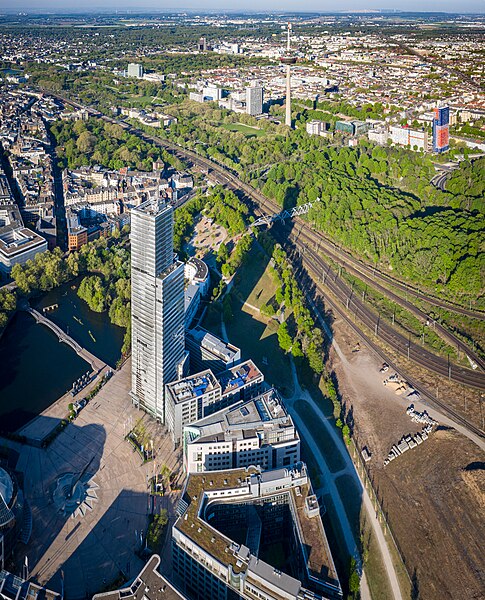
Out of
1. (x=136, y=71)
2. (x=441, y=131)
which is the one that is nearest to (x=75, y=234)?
(x=441, y=131)

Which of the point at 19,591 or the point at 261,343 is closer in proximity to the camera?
the point at 19,591

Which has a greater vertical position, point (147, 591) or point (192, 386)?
point (192, 386)

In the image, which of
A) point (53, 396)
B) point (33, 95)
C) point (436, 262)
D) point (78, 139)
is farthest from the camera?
point (33, 95)

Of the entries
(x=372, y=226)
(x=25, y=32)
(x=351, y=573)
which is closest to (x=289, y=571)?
(x=351, y=573)

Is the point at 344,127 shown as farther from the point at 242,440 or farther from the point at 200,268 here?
the point at 242,440

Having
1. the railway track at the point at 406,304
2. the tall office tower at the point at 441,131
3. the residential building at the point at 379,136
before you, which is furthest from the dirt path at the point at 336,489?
the residential building at the point at 379,136

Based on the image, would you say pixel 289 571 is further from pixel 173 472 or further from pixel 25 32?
pixel 25 32

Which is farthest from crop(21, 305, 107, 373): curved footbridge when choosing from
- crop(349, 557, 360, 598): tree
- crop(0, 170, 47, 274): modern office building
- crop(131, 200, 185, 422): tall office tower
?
crop(349, 557, 360, 598): tree
